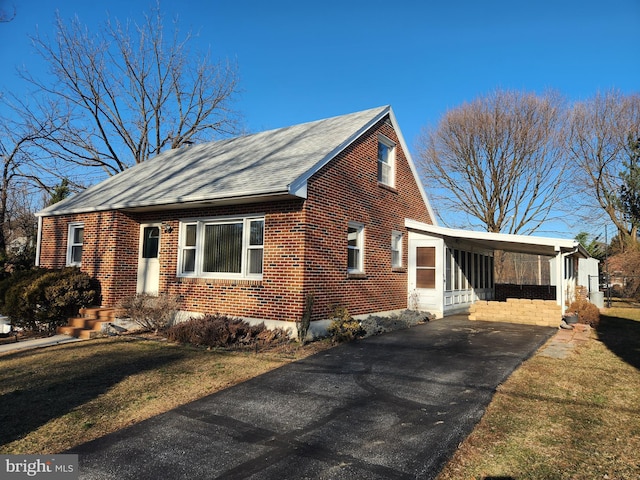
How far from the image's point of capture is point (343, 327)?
960 cm

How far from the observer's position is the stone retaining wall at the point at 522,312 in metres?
12.3

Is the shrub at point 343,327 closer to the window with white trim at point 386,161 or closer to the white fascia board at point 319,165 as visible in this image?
the white fascia board at point 319,165

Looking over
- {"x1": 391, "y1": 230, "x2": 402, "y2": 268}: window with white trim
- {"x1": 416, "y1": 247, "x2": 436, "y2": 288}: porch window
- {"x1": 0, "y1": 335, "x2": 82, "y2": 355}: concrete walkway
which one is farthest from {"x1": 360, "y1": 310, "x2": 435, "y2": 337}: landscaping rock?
{"x1": 0, "y1": 335, "x2": 82, "y2": 355}: concrete walkway

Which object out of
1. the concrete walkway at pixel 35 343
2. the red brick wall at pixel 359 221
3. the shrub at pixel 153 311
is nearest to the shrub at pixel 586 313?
the red brick wall at pixel 359 221

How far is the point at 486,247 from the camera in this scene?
1823 centimetres

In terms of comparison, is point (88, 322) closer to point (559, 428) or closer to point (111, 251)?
point (111, 251)

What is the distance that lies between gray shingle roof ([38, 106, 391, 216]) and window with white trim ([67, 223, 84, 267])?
608mm

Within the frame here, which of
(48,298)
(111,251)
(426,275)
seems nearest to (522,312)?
(426,275)

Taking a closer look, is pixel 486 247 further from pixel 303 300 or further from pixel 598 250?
pixel 598 250

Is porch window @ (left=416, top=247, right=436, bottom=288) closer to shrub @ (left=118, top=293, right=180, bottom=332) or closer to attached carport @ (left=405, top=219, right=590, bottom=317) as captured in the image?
attached carport @ (left=405, top=219, right=590, bottom=317)

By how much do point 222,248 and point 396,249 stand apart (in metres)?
6.12

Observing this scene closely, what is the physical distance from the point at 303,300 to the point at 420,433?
5.21 m

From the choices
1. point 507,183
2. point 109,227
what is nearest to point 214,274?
point 109,227

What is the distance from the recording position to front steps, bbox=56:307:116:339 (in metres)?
10.8
